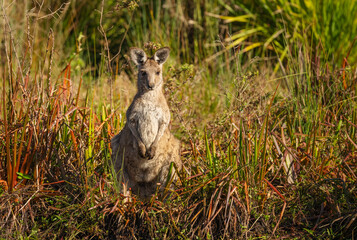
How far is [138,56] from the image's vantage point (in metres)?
4.08

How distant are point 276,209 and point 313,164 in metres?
0.55

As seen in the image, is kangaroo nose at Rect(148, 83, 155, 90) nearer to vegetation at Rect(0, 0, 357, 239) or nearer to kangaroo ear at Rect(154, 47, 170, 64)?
kangaroo ear at Rect(154, 47, 170, 64)

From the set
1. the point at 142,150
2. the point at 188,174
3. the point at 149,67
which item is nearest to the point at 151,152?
the point at 142,150

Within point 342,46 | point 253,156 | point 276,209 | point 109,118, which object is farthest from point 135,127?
point 342,46

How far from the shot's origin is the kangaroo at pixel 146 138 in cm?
390

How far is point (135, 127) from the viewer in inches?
154

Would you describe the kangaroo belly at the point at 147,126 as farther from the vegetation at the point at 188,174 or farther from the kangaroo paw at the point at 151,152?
the vegetation at the point at 188,174

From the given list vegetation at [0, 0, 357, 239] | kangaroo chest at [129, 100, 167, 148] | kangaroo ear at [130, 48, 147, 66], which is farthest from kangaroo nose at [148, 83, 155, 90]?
vegetation at [0, 0, 357, 239]

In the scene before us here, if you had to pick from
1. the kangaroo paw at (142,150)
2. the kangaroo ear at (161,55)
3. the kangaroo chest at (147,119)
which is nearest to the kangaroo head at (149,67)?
the kangaroo ear at (161,55)

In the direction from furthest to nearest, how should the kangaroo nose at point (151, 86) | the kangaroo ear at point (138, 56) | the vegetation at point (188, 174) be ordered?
the kangaroo ear at point (138, 56)
the kangaroo nose at point (151, 86)
the vegetation at point (188, 174)

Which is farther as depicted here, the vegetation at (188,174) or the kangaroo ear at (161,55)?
the kangaroo ear at (161,55)

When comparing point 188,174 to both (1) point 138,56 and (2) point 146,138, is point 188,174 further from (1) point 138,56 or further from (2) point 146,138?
(1) point 138,56

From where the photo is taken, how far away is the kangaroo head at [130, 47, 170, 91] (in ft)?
12.8

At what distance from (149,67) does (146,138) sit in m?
0.62
